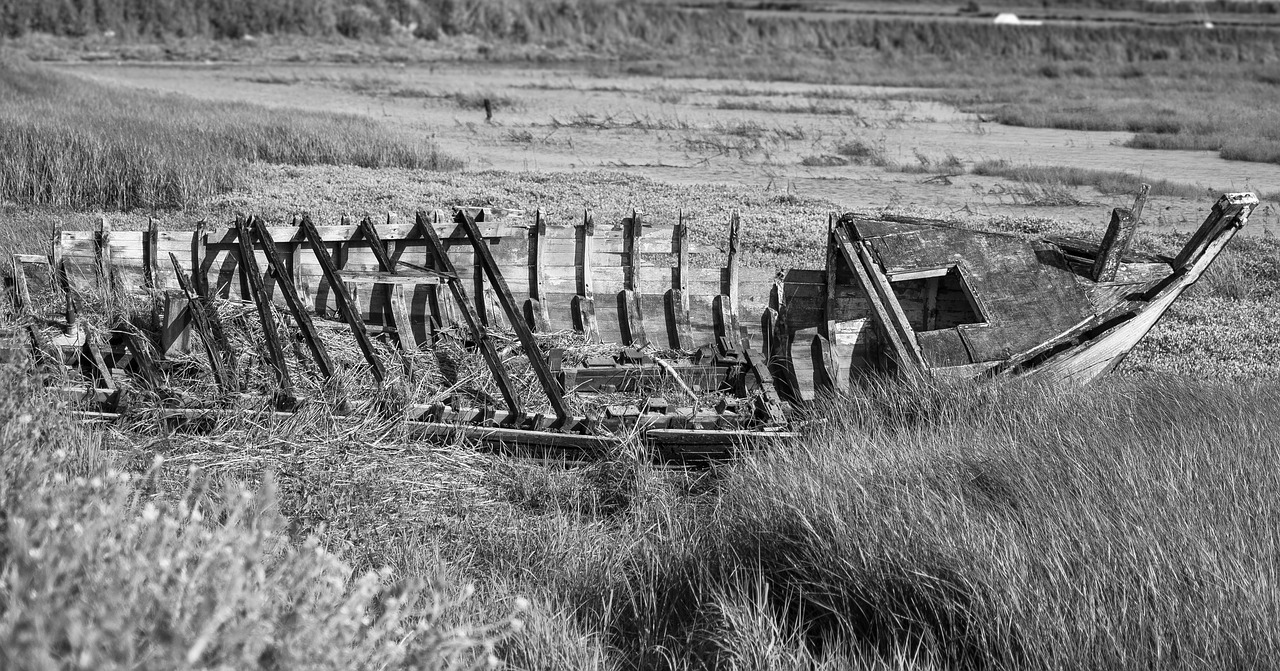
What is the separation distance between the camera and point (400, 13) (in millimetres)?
48125

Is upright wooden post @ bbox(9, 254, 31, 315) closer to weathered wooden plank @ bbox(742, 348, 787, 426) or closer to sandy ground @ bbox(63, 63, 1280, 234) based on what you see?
weathered wooden plank @ bbox(742, 348, 787, 426)

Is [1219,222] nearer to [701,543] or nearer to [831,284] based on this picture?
[831,284]

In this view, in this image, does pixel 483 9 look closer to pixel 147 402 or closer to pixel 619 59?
pixel 619 59

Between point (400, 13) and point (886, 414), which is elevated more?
point (400, 13)

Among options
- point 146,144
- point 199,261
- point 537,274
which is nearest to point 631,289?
point 537,274

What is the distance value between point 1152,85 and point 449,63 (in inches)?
990

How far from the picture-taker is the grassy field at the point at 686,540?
2.42 metres

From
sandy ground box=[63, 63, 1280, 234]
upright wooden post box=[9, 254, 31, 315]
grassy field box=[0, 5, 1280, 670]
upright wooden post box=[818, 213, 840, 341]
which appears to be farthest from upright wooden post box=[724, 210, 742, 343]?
sandy ground box=[63, 63, 1280, 234]

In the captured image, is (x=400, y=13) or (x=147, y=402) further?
(x=400, y=13)

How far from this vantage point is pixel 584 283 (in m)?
7.48

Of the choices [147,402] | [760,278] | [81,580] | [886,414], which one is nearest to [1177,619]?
[886,414]

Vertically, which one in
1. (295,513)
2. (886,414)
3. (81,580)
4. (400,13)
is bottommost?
(295,513)

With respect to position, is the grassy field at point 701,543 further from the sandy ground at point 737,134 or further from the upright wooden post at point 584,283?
the sandy ground at point 737,134

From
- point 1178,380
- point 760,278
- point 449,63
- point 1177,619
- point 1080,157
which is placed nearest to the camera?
Answer: point 1177,619
